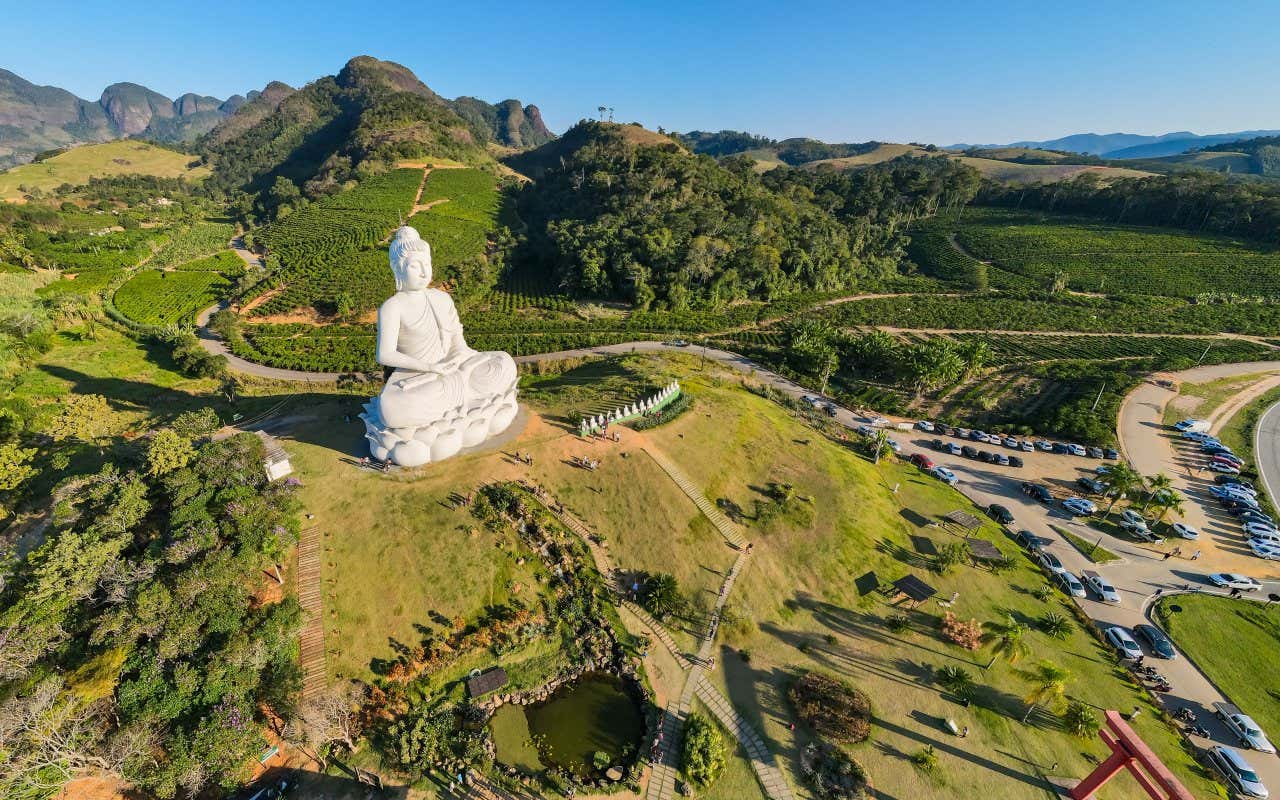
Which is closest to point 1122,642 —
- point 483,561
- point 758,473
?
point 758,473

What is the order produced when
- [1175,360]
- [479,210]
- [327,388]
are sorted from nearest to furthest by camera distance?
1. [327,388]
2. [1175,360]
3. [479,210]

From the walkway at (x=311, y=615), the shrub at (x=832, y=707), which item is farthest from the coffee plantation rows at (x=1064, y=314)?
the walkway at (x=311, y=615)

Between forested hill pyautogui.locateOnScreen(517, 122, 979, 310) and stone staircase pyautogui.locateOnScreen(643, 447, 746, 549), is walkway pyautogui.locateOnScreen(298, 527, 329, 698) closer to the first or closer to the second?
stone staircase pyautogui.locateOnScreen(643, 447, 746, 549)

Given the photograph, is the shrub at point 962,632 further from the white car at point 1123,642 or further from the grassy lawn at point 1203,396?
the grassy lawn at point 1203,396

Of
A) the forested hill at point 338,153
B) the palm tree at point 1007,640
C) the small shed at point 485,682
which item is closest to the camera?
the small shed at point 485,682

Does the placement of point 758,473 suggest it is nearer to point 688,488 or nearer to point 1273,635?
point 688,488

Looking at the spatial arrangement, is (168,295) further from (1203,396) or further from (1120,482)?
(1203,396)

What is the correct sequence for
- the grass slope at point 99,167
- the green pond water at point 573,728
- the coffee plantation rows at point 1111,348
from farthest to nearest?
the grass slope at point 99,167
the coffee plantation rows at point 1111,348
the green pond water at point 573,728
